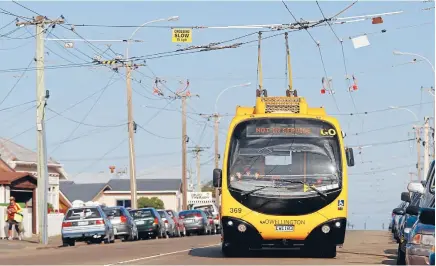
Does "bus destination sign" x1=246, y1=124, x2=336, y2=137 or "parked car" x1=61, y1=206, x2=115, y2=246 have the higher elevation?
"bus destination sign" x1=246, y1=124, x2=336, y2=137

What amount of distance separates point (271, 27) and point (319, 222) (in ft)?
38.4

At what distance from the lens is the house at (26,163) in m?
59.5

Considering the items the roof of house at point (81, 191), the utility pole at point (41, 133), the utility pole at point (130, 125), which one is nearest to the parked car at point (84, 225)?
the utility pole at point (41, 133)

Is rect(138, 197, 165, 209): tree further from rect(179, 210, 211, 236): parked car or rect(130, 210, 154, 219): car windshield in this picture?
rect(130, 210, 154, 219): car windshield

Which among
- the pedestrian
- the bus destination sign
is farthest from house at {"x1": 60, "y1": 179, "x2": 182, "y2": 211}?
the bus destination sign

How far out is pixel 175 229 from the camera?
51.1 metres

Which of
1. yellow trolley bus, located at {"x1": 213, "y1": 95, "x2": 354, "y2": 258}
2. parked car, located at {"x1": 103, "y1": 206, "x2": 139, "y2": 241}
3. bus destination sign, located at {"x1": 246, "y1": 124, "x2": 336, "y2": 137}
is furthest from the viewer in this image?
parked car, located at {"x1": 103, "y1": 206, "x2": 139, "y2": 241}

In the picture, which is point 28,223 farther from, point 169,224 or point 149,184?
point 149,184

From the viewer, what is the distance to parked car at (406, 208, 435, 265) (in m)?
13.3

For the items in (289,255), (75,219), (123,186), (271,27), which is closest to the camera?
(289,255)

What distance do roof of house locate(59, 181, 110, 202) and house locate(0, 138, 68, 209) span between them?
29499mm

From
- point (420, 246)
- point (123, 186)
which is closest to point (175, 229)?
point (420, 246)

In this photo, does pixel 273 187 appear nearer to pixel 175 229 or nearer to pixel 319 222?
pixel 319 222

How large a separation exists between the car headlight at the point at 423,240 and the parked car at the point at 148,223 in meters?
31.6
